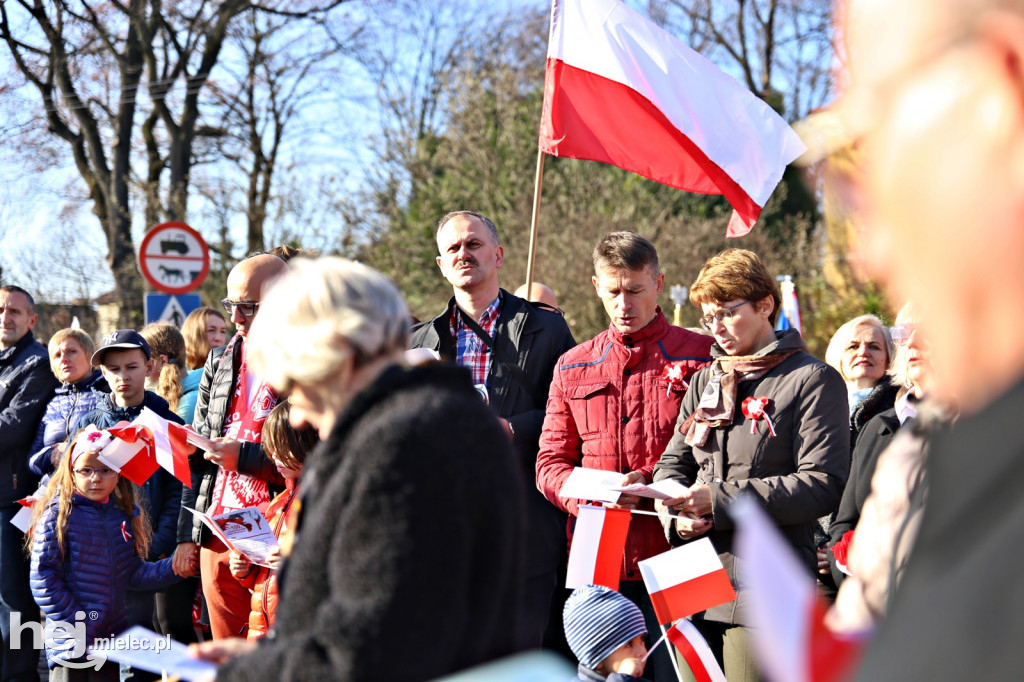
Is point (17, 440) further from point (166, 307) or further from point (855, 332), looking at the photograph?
point (855, 332)

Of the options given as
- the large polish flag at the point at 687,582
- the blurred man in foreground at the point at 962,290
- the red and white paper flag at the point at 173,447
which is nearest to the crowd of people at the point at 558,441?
the blurred man in foreground at the point at 962,290

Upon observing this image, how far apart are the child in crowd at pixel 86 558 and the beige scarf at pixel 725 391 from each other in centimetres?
293

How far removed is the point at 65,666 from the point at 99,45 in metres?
15.5

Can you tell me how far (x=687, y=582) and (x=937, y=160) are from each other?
3066 millimetres

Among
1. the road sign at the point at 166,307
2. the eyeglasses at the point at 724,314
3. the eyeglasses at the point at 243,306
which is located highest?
the eyeglasses at the point at 724,314

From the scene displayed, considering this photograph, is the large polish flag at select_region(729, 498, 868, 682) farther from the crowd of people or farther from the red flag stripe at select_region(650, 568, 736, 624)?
the red flag stripe at select_region(650, 568, 736, 624)

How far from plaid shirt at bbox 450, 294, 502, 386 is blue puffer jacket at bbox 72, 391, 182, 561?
1714 millimetres

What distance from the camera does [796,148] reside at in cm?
604

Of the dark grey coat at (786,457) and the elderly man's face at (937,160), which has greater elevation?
the elderly man's face at (937,160)

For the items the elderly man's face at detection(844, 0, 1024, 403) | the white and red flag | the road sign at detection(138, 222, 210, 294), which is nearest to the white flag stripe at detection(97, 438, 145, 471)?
the white and red flag

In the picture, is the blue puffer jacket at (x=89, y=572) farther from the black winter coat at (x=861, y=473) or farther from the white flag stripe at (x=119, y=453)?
the black winter coat at (x=861, y=473)

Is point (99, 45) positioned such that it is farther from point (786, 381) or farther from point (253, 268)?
point (786, 381)

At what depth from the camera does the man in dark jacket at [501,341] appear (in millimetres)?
4883

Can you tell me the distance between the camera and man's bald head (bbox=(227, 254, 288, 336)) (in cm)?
502
